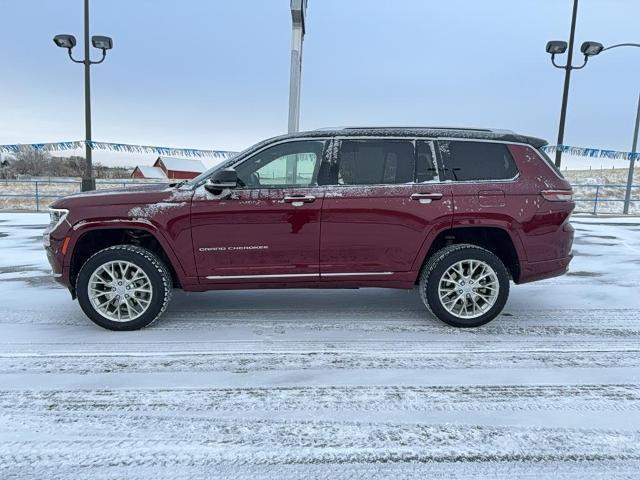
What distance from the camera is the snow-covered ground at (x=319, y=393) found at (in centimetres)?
226

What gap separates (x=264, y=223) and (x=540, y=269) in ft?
8.34

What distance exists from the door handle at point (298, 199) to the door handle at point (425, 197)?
895 millimetres

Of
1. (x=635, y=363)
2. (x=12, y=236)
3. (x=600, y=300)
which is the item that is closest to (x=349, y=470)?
(x=635, y=363)

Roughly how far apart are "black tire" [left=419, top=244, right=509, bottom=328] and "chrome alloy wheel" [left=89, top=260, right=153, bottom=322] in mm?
2460

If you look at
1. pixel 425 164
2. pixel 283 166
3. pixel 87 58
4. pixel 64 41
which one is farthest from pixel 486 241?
pixel 87 58

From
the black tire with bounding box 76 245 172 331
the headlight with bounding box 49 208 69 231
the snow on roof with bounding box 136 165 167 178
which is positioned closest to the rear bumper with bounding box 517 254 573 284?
the black tire with bounding box 76 245 172 331

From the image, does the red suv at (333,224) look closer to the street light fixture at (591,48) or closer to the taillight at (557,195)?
the taillight at (557,195)

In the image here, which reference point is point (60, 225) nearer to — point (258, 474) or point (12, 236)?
point (258, 474)

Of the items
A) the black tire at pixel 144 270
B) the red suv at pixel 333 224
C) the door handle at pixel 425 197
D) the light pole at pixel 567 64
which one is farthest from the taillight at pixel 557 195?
the light pole at pixel 567 64

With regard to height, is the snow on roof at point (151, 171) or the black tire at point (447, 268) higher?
the snow on roof at point (151, 171)

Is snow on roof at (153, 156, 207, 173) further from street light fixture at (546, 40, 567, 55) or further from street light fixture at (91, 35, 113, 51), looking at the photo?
street light fixture at (546, 40, 567, 55)

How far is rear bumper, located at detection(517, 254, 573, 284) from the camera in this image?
419 centimetres

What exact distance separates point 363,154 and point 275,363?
6.55ft

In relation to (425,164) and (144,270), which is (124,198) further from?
(425,164)
